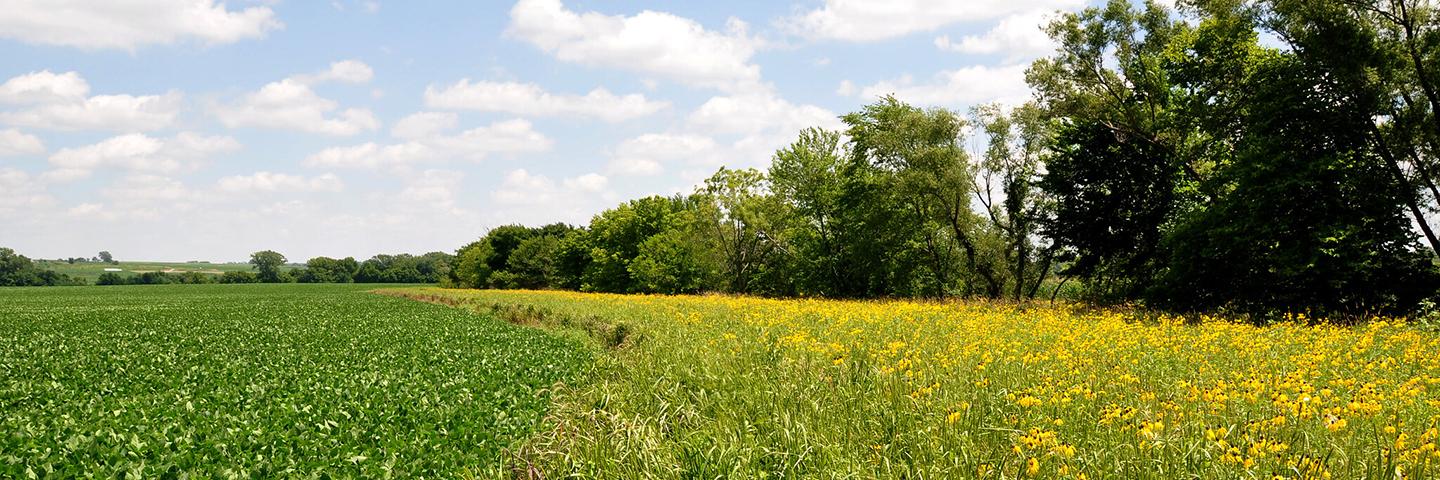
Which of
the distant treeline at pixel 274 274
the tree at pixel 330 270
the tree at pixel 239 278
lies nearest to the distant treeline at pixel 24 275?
the distant treeline at pixel 274 274

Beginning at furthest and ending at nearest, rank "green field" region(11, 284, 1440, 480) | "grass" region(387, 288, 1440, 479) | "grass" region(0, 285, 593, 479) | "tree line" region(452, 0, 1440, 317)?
"tree line" region(452, 0, 1440, 317)
"grass" region(0, 285, 593, 479)
"green field" region(11, 284, 1440, 480)
"grass" region(387, 288, 1440, 479)

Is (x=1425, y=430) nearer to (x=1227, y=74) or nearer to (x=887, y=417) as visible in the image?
(x=887, y=417)

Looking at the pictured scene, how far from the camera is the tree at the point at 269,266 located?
12888cm

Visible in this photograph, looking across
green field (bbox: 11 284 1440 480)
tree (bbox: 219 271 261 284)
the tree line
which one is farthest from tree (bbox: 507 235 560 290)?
tree (bbox: 219 271 261 284)

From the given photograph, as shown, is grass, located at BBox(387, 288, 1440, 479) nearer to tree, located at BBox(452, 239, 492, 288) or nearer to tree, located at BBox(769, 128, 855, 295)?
tree, located at BBox(769, 128, 855, 295)

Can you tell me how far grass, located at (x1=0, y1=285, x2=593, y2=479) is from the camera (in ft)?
21.7

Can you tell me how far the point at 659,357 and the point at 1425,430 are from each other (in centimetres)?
889

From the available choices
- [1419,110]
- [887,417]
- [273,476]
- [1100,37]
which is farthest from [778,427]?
[1100,37]

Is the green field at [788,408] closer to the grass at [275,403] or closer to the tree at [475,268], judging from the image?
the grass at [275,403]

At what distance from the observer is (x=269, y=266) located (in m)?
142

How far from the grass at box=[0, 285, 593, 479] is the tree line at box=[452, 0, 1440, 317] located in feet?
56.5

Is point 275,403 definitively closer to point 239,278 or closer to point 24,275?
point 239,278

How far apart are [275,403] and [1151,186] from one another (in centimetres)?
2757

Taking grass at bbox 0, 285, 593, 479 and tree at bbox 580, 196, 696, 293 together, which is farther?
tree at bbox 580, 196, 696, 293
